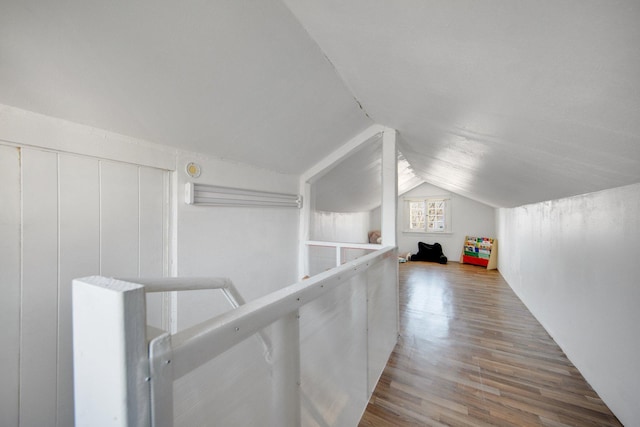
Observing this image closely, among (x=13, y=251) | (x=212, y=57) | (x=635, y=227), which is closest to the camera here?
(x=13, y=251)

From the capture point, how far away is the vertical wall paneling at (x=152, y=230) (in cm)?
147

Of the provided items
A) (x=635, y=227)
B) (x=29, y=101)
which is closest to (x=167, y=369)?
(x=29, y=101)

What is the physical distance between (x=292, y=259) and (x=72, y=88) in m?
2.02

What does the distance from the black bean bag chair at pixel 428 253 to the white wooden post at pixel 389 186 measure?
4.60 m

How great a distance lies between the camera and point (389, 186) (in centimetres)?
245

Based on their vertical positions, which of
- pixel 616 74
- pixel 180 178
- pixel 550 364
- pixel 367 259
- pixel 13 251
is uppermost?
pixel 616 74

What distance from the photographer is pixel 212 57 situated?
1.17 meters

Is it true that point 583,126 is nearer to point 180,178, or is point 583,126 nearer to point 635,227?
point 635,227

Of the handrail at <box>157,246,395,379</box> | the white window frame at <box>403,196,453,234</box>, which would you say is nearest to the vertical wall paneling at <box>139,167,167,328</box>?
the handrail at <box>157,246,395,379</box>

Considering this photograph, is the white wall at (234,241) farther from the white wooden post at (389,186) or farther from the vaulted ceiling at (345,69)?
the white wooden post at (389,186)

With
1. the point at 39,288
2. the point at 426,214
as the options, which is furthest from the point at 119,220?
the point at 426,214

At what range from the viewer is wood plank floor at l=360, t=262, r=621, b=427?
1486 millimetres

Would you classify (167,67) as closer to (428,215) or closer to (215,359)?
(215,359)


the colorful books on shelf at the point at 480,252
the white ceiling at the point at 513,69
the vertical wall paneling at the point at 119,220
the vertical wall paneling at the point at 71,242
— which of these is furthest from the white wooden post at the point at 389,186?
the colorful books on shelf at the point at 480,252
